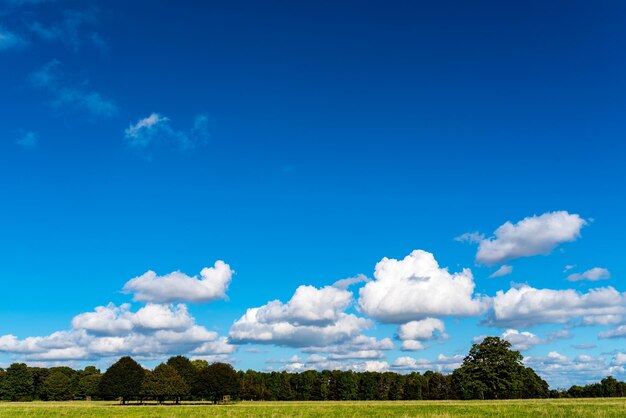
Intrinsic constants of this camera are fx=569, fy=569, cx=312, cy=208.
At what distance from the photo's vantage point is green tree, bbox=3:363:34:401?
162000 millimetres

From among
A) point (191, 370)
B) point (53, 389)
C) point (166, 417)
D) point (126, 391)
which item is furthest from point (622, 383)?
point (53, 389)

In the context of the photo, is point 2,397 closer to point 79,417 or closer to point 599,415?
point 79,417

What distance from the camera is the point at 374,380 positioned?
175m

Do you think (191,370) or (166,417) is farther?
(191,370)

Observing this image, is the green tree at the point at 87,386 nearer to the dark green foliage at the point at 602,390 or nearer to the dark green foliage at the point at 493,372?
the dark green foliage at the point at 493,372

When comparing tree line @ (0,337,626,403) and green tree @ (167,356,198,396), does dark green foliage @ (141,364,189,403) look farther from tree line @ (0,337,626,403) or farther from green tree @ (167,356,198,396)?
green tree @ (167,356,198,396)

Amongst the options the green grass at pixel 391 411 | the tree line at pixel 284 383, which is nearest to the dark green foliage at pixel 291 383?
the tree line at pixel 284 383

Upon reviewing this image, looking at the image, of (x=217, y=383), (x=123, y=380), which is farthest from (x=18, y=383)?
(x=217, y=383)

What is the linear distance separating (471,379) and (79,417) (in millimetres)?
76919

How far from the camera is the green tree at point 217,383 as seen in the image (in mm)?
124875

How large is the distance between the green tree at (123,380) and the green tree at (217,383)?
45.5 ft

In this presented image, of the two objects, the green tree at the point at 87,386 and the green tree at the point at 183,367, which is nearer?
the green tree at the point at 183,367

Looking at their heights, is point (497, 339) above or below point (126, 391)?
above

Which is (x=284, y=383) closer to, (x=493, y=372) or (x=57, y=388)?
(x=57, y=388)
